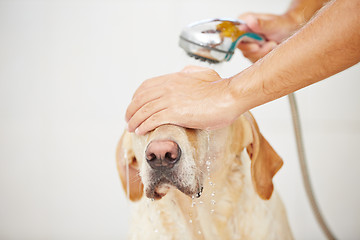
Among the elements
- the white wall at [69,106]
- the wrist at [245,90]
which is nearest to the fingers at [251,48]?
the wrist at [245,90]

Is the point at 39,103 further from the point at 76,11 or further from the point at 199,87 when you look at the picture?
the point at 199,87

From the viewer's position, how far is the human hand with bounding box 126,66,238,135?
771 mm

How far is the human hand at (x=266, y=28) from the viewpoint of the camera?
1.18 meters

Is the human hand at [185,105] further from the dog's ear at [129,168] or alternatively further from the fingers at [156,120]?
the dog's ear at [129,168]

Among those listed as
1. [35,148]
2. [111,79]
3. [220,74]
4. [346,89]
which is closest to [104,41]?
[111,79]

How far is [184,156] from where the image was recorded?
85 centimetres

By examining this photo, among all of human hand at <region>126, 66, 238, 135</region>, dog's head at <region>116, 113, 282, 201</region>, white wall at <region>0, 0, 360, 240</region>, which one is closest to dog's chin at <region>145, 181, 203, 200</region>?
dog's head at <region>116, 113, 282, 201</region>

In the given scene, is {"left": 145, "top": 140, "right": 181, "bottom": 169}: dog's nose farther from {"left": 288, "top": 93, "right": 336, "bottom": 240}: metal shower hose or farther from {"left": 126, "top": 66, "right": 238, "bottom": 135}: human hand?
{"left": 288, "top": 93, "right": 336, "bottom": 240}: metal shower hose

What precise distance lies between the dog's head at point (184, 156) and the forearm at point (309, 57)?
199mm

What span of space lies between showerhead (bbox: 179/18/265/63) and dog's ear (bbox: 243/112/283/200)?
211 millimetres

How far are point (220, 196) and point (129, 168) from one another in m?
0.32

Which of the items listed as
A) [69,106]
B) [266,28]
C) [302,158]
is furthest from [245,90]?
[69,106]

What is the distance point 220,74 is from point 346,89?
124 cm

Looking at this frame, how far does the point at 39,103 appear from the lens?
81.1 inches
